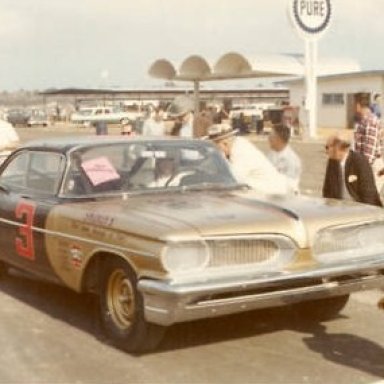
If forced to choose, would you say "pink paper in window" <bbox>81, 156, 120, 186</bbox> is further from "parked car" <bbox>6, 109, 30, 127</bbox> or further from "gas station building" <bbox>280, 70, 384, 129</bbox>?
"parked car" <bbox>6, 109, 30, 127</bbox>

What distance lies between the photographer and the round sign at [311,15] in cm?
3709

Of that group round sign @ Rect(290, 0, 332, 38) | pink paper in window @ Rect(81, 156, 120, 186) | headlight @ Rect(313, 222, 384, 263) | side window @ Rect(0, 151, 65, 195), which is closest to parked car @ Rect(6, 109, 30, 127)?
round sign @ Rect(290, 0, 332, 38)

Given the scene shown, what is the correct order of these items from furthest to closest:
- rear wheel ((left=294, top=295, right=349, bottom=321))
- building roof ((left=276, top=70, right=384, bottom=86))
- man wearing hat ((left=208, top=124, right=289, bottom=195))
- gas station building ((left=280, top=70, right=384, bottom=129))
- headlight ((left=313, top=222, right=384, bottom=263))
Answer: gas station building ((left=280, top=70, right=384, bottom=129)) → building roof ((left=276, top=70, right=384, bottom=86)) → man wearing hat ((left=208, top=124, right=289, bottom=195)) → rear wheel ((left=294, top=295, right=349, bottom=321)) → headlight ((left=313, top=222, right=384, bottom=263))

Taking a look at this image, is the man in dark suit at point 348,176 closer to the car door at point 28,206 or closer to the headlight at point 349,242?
the headlight at point 349,242

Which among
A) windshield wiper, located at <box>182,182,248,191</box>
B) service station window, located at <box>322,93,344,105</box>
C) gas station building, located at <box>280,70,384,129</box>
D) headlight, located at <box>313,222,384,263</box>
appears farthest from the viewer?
service station window, located at <box>322,93,344,105</box>

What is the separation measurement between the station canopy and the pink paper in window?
1300 inches

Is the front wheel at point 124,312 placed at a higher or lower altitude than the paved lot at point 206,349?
higher

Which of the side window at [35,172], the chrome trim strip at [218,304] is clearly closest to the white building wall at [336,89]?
the side window at [35,172]

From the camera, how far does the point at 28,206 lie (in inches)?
267

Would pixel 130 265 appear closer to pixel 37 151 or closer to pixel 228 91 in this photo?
pixel 37 151

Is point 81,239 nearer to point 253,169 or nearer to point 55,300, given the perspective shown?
point 55,300

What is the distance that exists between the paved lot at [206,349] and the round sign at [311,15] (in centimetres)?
3140

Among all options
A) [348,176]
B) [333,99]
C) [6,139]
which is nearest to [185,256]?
[348,176]

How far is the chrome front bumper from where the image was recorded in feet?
16.8
